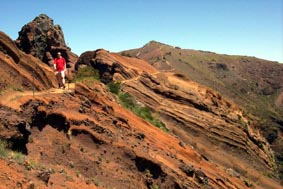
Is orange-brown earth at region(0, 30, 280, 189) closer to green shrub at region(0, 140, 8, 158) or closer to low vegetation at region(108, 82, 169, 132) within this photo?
green shrub at region(0, 140, 8, 158)

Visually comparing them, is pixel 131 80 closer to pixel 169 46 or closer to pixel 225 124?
→ pixel 225 124

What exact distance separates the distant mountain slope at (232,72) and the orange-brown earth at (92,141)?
5436 cm

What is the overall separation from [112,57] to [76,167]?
2260 centimetres

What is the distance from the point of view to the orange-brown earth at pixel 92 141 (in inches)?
495

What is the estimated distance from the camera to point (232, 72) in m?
117

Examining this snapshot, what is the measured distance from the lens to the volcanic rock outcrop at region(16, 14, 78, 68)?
38.8m

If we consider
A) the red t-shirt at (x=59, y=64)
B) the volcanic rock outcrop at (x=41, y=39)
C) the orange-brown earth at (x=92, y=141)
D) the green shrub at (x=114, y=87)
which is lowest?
the orange-brown earth at (x=92, y=141)

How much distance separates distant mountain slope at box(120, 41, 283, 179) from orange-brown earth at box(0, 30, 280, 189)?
54356 mm

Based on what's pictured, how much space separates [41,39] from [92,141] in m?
25.2

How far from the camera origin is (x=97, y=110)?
63.2 feet

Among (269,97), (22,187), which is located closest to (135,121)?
(22,187)

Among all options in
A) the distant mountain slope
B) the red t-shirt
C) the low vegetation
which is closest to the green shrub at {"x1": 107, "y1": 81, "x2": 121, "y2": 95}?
the low vegetation

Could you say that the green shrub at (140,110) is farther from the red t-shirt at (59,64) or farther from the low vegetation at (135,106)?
the red t-shirt at (59,64)

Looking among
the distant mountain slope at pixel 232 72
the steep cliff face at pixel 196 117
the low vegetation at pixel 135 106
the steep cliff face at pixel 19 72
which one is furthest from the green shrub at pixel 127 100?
the distant mountain slope at pixel 232 72
